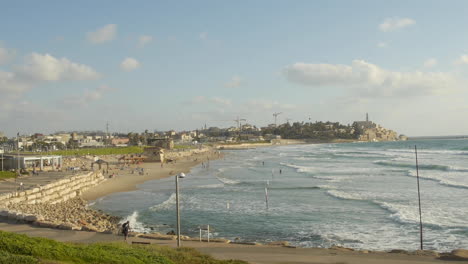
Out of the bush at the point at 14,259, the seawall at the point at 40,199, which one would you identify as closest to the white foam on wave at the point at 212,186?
the seawall at the point at 40,199

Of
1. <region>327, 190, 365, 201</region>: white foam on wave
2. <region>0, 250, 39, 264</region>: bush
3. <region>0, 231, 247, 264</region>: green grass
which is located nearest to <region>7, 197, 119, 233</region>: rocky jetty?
<region>0, 231, 247, 264</region>: green grass

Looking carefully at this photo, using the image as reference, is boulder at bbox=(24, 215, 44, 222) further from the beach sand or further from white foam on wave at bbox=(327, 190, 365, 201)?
white foam on wave at bbox=(327, 190, 365, 201)

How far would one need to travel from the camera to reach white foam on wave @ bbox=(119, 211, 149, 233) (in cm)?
1910

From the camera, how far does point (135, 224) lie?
2044cm

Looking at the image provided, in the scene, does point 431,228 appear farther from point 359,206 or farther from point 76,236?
point 76,236

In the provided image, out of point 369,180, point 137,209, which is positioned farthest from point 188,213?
point 369,180

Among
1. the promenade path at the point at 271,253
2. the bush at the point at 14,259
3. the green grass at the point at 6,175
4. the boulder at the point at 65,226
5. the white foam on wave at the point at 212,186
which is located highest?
the bush at the point at 14,259

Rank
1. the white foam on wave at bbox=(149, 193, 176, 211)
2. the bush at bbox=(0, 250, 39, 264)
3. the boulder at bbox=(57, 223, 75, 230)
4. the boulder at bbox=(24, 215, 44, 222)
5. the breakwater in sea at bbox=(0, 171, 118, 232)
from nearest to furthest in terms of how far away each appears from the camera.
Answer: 1. the bush at bbox=(0, 250, 39, 264)
2. the boulder at bbox=(57, 223, 75, 230)
3. the boulder at bbox=(24, 215, 44, 222)
4. the breakwater in sea at bbox=(0, 171, 118, 232)
5. the white foam on wave at bbox=(149, 193, 176, 211)

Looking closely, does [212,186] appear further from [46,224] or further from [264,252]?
[264,252]

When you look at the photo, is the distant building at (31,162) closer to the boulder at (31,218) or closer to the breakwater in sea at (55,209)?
the breakwater in sea at (55,209)

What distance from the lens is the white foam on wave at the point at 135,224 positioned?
19.1 meters

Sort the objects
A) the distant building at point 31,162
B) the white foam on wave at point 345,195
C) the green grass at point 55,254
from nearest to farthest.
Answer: the green grass at point 55,254, the white foam on wave at point 345,195, the distant building at point 31,162

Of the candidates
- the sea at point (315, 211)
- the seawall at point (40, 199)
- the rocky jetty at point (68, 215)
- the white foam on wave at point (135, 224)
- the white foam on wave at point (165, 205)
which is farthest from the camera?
the white foam on wave at point (165, 205)

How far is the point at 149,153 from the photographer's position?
68.5 meters
